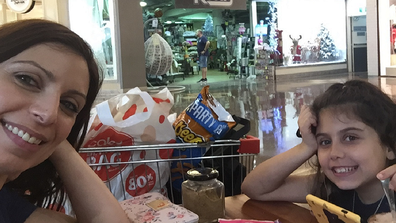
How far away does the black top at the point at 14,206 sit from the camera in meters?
1.01

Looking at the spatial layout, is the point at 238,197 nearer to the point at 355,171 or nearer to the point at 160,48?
the point at 355,171

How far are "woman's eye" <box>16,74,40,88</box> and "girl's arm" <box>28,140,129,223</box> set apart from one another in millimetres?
445

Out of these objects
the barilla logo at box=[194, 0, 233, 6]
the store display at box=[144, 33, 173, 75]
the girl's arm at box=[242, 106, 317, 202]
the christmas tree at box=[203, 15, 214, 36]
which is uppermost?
A: the christmas tree at box=[203, 15, 214, 36]

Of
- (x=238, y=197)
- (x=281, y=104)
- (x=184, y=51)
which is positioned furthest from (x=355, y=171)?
(x=184, y=51)

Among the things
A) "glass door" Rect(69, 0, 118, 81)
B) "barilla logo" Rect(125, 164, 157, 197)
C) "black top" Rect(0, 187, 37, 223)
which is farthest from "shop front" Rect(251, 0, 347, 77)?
"black top" Rect(0, 187, 37, 223)

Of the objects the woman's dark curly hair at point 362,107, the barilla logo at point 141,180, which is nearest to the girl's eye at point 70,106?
the barilla logo at point 141,180

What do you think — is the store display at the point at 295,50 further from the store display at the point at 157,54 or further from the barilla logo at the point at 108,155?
the barilla logo at the point at 108,155

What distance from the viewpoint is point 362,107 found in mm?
1256

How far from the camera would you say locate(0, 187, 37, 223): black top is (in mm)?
1015

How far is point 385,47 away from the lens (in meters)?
13.9

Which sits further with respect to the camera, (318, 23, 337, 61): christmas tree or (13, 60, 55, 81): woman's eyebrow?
(318, 23, 337, 61): christmas tree

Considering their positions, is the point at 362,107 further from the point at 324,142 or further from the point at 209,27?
the point at 209,27

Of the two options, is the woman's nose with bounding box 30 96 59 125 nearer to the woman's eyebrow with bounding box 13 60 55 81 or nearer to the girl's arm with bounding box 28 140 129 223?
the woman's eyebrow with bounding box 13 60 55 81

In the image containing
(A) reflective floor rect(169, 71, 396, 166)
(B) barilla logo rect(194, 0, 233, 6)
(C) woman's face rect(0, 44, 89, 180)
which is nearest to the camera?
(C) woman's face rect(0, 44, 89, 180)
